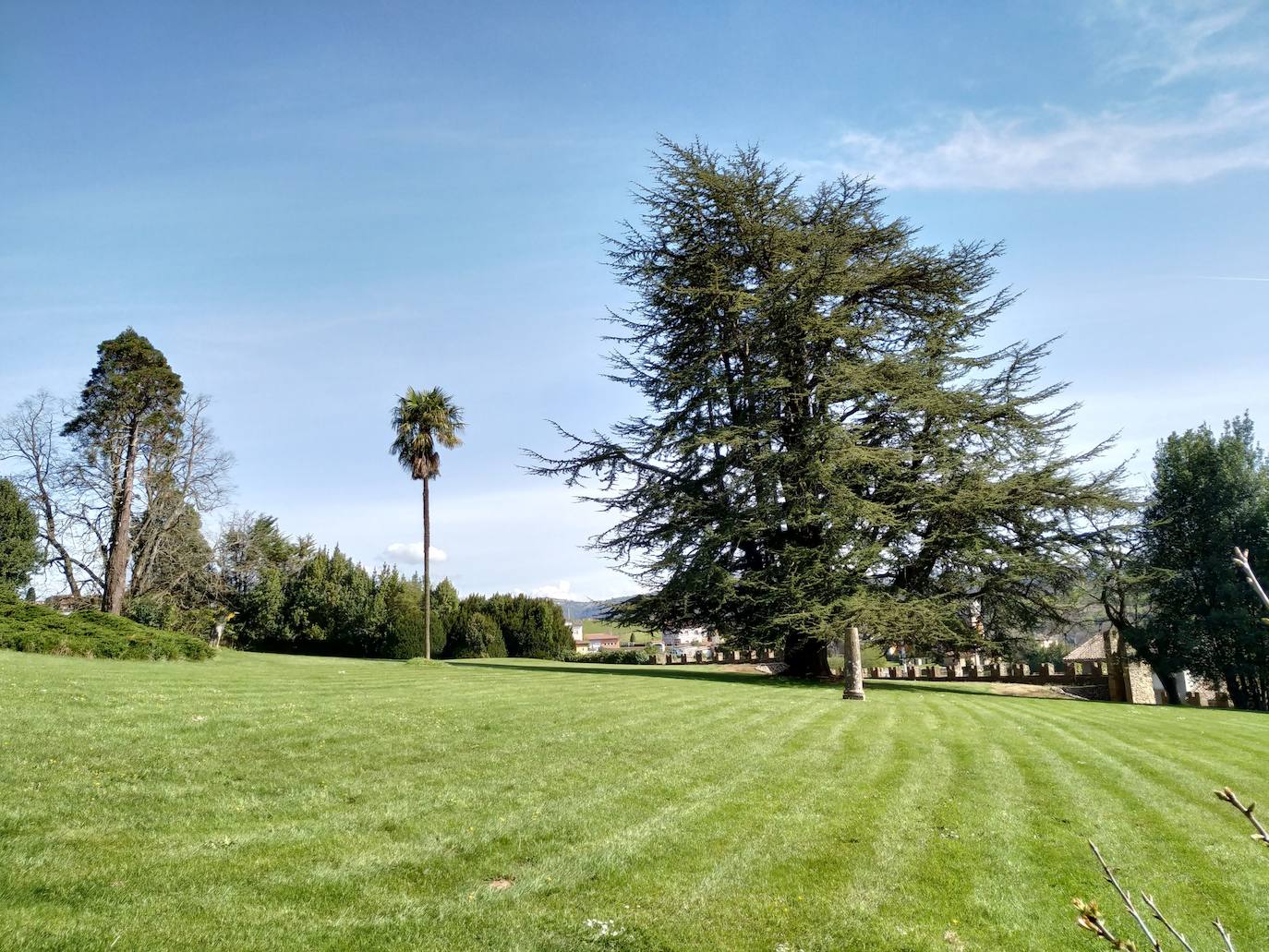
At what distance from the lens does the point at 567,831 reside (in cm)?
597

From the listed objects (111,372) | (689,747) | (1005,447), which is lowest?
(689,747)

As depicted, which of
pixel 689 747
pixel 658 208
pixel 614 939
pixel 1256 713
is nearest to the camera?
pixel 614 939

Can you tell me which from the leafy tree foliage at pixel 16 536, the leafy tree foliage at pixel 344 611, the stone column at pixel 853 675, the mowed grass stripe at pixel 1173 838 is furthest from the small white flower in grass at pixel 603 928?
A: the leafy tree foliage at pixel 16 536

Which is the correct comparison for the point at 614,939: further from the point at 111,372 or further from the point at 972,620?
the point at 111,372

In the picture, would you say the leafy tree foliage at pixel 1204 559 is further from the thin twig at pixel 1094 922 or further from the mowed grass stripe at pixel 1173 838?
the thin twig at pixel 1094 922

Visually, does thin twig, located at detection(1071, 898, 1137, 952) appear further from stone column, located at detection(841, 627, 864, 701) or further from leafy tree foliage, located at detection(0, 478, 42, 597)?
leafy tree foliage, located at detection(0, 478, 42, 597)

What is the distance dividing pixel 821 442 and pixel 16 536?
127 feet

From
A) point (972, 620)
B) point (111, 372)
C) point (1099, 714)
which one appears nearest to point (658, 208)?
point (972, 620)

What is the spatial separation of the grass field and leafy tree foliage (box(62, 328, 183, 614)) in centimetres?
2855

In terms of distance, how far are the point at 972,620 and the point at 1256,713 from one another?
6.89 metres

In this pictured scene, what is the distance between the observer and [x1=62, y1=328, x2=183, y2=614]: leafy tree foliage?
34594 mm

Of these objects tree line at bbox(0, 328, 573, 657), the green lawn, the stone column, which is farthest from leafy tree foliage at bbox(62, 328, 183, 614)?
the stone column

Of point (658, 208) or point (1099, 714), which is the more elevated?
point (658, 208)

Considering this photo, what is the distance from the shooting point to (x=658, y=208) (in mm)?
25172
